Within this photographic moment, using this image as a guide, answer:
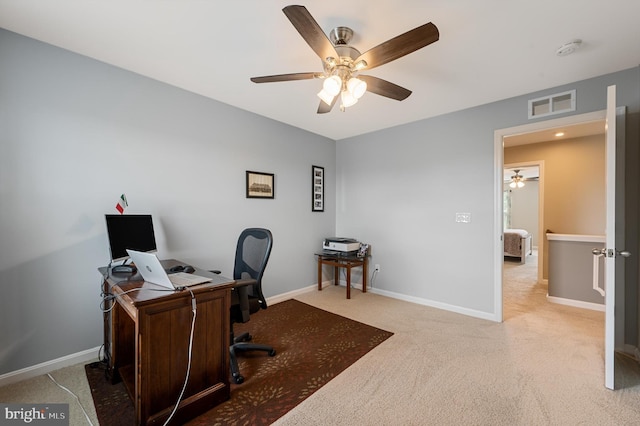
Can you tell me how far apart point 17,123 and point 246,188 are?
1.91 meters

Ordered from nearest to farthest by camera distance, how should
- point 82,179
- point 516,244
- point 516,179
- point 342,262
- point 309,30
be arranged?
point 309,30, point 82,179, point 342,262, point 516,244, point 516,179

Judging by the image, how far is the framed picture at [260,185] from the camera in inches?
132

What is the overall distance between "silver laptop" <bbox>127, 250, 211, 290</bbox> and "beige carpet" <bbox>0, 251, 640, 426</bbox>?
2.88 ft

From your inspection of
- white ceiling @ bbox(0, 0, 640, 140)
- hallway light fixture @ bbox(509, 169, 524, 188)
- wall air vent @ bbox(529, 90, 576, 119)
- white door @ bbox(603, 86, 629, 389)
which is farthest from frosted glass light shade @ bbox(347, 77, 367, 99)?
hallway light fixture @ bbox(509, 169, 524, 188)

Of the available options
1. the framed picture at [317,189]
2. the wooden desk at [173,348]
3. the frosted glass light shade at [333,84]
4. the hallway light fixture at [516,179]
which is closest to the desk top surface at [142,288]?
the wooden desk at [173,348]

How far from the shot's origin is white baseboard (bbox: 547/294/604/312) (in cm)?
332

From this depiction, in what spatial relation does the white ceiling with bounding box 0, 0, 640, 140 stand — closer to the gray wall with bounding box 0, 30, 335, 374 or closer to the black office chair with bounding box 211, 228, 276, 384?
the gray wall with bounding box 0, 30, 335, 374

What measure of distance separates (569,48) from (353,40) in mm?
1615

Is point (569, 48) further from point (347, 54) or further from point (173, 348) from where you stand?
point (173, 348)

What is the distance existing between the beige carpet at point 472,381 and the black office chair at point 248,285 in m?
0.70

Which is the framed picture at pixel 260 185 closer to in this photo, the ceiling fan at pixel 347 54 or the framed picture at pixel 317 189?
the framed picture at pixel 317 189

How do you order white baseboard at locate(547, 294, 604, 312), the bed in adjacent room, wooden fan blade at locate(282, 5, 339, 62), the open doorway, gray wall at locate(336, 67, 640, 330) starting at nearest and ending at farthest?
wooden fan blade at locate(282, 5, 339, 62)
gray wall at locate(336, 67, 640, 330)
the open doorway
white baseboard at locate(547, 294, 604, 312)
the bed in adjacent room

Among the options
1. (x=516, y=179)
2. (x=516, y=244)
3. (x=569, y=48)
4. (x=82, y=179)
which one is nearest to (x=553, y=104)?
(x=569, y=48)

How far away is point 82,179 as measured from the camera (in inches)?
84.9
